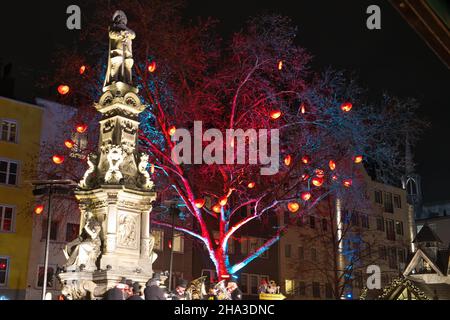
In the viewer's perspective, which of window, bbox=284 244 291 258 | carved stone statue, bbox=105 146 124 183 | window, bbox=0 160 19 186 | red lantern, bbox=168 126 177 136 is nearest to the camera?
carved stone statue, bbox=105 146 124 183

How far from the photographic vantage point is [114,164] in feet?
43.3

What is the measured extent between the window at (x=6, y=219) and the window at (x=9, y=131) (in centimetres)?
406

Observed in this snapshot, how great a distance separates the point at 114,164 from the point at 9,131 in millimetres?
23051

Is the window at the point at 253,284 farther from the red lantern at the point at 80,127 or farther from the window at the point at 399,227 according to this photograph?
the red lantern at the point at 80,127

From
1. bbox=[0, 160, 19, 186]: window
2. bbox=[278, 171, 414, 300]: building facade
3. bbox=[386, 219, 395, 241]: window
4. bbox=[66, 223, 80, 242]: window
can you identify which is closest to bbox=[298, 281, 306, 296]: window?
bbox=[278, 171, 414, 300]: building facade

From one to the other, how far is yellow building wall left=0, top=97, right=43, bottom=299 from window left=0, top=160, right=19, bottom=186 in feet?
0.79

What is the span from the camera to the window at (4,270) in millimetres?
31533

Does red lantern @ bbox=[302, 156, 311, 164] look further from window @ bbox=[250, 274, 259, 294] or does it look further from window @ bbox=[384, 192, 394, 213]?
window @ bbox=[384, 192, 394, 213]

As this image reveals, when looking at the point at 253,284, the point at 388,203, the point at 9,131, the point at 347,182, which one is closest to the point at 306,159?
the point at 347,182

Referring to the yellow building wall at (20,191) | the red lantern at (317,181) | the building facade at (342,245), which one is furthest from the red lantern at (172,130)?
the building facade at (342,245)

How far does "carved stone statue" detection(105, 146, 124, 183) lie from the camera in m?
13.0

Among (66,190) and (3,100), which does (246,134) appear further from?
(3,100)

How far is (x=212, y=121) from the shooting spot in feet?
84.2
